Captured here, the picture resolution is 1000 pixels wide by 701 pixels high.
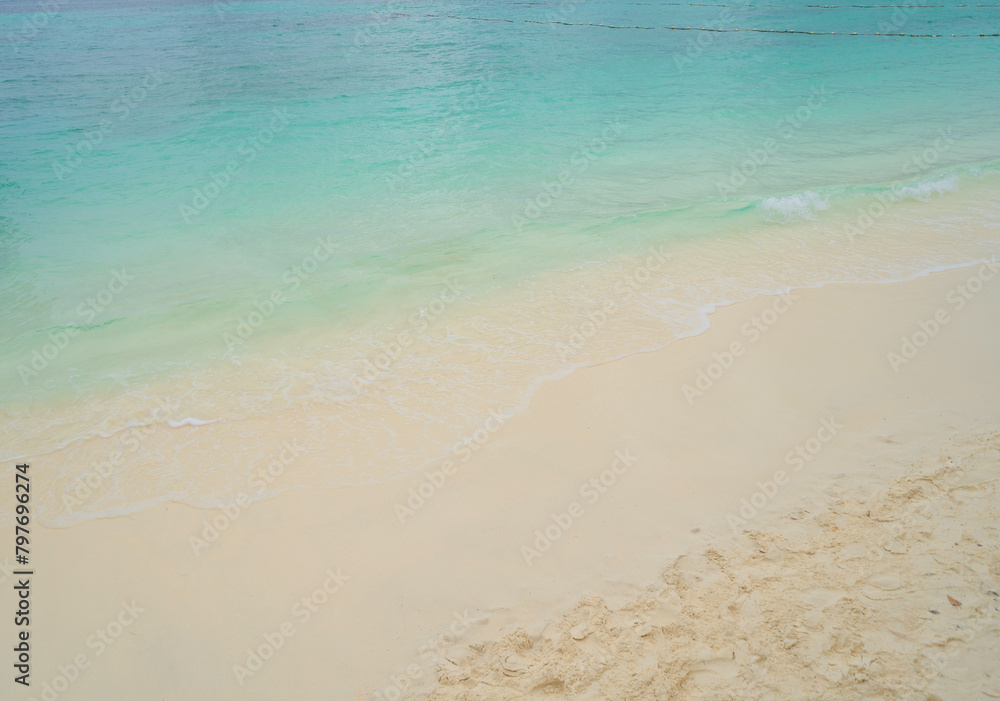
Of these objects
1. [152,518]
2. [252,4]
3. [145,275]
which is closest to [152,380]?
[152,518]

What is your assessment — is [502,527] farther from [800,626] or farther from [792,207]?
[792,207]

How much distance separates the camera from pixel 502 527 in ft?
11.6

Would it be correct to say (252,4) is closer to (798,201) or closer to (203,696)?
(798,201)

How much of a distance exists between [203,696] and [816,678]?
2.90m

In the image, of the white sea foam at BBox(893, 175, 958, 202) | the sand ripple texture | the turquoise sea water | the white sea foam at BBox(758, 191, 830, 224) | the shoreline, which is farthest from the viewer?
the white sea foam at BBox(893, 175, 958, 202)

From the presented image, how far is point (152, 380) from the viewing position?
201 inches

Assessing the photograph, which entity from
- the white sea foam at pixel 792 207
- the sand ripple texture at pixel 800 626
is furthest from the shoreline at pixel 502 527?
the white sea foam at pixel 792 207

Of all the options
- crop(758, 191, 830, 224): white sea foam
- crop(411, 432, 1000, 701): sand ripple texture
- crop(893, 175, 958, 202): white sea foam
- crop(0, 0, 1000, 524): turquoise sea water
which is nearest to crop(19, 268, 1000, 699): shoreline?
crop(411, 432, 1000, 701): sand ripple texture

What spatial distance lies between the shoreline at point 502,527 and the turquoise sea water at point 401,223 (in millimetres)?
422

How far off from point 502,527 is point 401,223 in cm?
565

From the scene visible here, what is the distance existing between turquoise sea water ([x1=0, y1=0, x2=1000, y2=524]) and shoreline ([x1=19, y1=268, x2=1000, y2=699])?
1.38 ft

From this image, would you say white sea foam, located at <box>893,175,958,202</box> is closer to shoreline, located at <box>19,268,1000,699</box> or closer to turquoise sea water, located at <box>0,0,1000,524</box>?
turquoise sea water, located at <box>0,0,1000,524</box>

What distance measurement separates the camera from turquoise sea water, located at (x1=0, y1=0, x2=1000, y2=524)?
4.76 meters

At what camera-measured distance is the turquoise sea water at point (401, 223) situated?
476 cm
